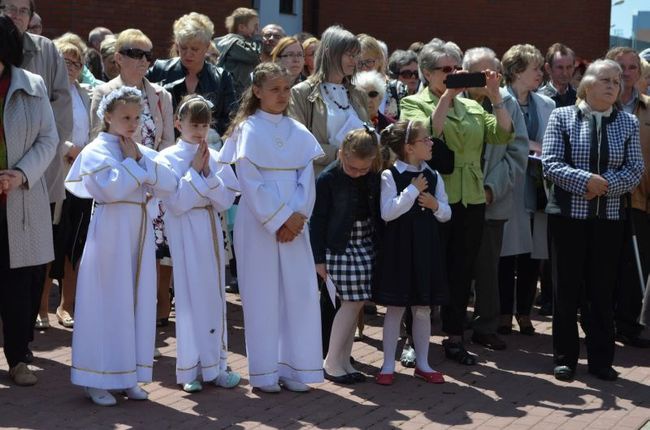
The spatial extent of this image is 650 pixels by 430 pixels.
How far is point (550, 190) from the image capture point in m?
8.12

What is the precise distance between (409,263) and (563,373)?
132cm

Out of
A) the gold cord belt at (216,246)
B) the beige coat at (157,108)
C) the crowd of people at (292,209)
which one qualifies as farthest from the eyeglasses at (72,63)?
the gold cord belt at (216,246)

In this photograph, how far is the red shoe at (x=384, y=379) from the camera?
24.8 ft

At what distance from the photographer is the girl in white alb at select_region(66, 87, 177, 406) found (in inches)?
266

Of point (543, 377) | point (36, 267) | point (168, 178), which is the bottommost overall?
point (543, 377)

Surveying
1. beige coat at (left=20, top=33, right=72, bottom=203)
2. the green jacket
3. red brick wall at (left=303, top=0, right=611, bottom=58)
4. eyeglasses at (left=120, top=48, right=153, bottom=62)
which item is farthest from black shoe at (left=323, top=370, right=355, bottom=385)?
red brick wall at (left=303, top=0, right=611, bottom=58)

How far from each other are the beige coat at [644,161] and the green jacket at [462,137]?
1386 millimetres

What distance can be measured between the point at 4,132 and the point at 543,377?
377 centimetres

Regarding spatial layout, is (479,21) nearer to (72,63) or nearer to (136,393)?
(72,63)

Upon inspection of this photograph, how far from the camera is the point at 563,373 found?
792 cm

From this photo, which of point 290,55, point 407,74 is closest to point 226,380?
point 290,55

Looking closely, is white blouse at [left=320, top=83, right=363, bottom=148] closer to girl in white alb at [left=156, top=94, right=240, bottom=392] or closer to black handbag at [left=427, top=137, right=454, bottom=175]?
black handbag at [left=427, top=137, right=454, bottom=175]

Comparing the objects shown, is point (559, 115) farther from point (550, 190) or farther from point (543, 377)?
point (543, 377)

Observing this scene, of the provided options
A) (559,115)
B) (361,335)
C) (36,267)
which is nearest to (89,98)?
(36,267)
